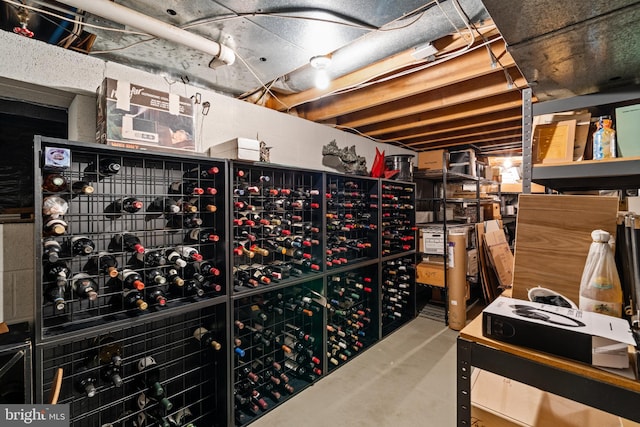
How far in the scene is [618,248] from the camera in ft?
3.33

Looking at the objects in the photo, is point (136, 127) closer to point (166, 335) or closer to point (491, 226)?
point (166, 335)

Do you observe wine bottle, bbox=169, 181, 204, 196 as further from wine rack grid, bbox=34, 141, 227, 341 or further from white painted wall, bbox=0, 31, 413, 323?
white painted wall, bbox=0, 31, 413, 323

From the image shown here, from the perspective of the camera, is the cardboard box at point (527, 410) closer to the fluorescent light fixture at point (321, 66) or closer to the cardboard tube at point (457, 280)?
the fluorescent light fixture at point (321, 66)

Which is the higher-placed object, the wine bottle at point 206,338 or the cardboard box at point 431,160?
the cardboard box at point 431,160

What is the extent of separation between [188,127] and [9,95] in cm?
95

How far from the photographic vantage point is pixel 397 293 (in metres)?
3.46

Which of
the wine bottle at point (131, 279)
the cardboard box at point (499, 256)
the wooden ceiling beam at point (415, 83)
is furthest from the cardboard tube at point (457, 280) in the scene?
the wine bottle at point (131, 279)

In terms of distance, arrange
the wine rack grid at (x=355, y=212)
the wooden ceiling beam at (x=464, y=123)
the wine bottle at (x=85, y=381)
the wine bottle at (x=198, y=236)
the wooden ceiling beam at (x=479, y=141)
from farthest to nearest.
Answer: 1. the wooden ceiling beam at (x=479, y=141)
2. the wooden ceiling beam at (x=464, y=123)
3. the wine rack grid at (x=355, y=212)
4. the wine bottle at (x=198, y=236)
5. the wine bottle at (x=85, y=381)

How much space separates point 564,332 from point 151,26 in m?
2.00

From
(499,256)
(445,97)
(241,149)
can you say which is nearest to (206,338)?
(241,149)

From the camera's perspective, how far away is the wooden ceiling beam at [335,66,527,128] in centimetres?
227

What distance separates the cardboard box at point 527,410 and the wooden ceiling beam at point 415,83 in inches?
72.8

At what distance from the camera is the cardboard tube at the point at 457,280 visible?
3.41 metres

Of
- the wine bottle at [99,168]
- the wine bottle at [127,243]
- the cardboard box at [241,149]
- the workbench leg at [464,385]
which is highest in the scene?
the cardboard box at [241,149]
